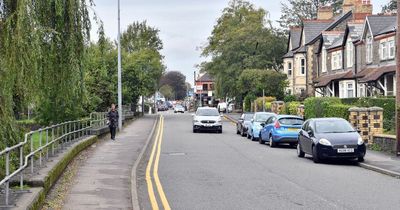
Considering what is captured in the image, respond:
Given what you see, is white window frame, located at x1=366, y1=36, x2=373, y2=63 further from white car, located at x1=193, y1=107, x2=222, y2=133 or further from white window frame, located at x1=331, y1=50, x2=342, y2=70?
white car, located at x1=193, y1=107, x2=222, y2=133

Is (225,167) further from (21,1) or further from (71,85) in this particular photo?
(21,1)

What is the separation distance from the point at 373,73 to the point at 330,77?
10.6 metres

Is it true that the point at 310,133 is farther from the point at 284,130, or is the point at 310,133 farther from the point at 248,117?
the point at 248,117

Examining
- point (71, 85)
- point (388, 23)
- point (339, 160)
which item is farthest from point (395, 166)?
point (388, 23)

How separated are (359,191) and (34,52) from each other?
7279 mm

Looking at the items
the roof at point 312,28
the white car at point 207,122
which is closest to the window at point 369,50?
the white car at point 207,122

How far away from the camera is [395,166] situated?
16609 mm

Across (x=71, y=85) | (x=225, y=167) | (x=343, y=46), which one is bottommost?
(x=225, y=167)

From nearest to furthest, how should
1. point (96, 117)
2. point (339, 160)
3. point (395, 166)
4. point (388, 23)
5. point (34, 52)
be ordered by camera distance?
point (34, 52)
point (395, 166)
point (339, 160)
point (96, 117)
point (388, 23)

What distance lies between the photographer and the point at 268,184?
13.3 meters

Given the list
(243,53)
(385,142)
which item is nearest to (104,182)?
(385,142)

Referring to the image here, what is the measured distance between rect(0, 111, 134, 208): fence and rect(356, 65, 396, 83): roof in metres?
18.4

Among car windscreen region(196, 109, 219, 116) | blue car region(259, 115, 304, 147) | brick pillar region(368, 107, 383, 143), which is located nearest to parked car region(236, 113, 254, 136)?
car windscreen region(196, 109, 219, 116)

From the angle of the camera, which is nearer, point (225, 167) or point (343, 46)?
point (225, 167)
